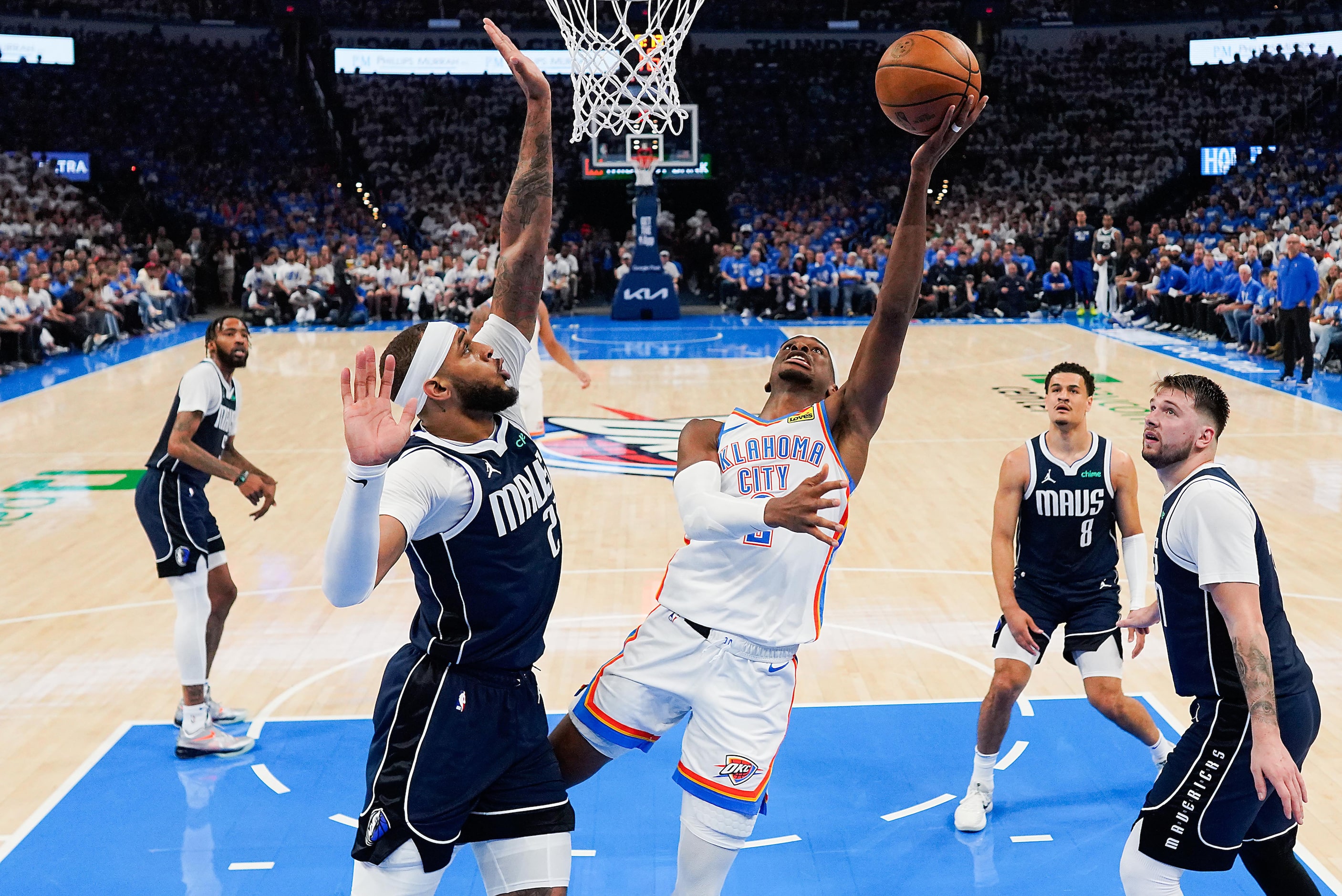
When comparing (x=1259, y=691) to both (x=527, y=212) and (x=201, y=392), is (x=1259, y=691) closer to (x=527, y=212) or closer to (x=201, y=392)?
(x=527, y=212)

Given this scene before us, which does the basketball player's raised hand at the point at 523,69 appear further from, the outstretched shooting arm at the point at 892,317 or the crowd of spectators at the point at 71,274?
the crowd of spectators at the point at 71,274

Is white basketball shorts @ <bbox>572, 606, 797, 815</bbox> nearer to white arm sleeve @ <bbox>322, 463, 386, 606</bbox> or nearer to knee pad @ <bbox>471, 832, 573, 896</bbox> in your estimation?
knee pad @ <bbox>471, 832, 573, 896</bbox>

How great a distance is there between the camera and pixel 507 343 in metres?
3.74

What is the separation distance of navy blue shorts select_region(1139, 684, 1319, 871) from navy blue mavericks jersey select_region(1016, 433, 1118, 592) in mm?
1466

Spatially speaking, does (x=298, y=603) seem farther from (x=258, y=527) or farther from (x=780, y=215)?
(x=780, y=215)

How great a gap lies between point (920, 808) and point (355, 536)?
9.94 feet

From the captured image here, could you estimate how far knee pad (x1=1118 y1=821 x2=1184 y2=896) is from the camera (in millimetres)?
3447

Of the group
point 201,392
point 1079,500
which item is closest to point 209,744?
point 201,392

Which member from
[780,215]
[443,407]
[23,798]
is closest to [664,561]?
[23,798]

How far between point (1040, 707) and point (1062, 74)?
106 ft

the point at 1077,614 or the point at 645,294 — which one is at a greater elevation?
the point at 645,294

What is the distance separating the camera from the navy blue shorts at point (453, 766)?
320 cm

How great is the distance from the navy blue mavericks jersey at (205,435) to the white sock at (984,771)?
11.4 ft

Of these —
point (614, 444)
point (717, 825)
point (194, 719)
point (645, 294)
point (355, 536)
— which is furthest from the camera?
point (645, 294)
